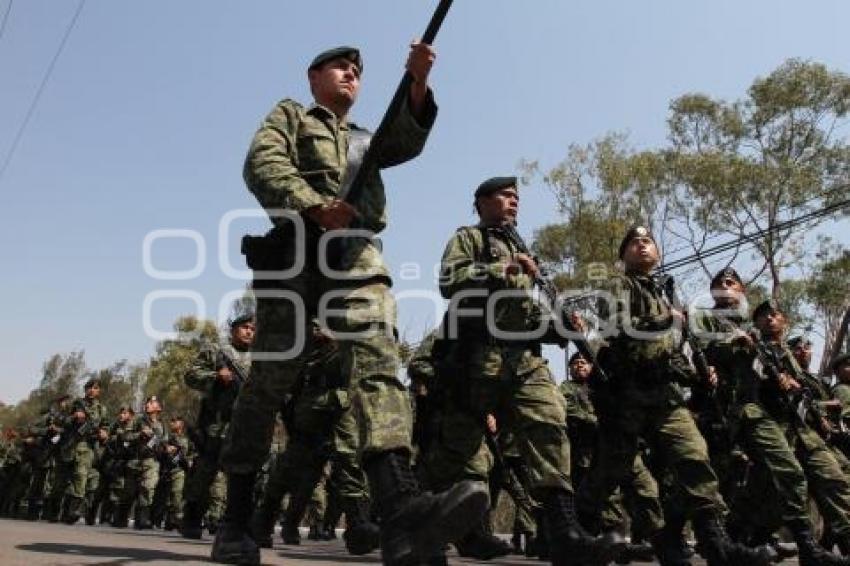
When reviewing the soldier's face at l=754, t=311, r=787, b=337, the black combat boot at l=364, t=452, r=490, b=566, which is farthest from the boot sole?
the soldier's face at l=754, t=311, r=787, b=337

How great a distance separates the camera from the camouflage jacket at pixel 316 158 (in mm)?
2973

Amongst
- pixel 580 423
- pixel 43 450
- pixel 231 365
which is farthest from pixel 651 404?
pixel 43 450

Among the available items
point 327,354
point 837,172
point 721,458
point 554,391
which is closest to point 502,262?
point 554,391

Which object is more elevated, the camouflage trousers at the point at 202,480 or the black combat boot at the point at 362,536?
the camouflage trousers at the point at 202,480

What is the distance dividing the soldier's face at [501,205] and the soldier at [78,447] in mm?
9860

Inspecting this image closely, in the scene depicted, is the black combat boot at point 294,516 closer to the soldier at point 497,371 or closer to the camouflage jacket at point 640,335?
the soldier at point 497,371

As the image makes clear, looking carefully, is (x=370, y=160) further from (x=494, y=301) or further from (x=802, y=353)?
(x=802, y=353)

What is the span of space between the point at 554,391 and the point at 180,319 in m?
38.8

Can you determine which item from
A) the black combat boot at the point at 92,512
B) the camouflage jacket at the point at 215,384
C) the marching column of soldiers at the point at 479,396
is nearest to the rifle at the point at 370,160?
the marching column of soldiers at the point at 479,396

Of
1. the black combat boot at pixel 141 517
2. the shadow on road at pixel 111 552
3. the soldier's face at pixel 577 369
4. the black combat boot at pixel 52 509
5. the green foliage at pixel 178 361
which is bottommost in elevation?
the shadow on road at pixel 111 552

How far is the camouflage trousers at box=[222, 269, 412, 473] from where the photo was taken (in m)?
2.61

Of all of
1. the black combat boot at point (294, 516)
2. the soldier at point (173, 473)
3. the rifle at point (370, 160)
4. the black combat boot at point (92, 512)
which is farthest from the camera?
the black combat boot at point (92, 512)

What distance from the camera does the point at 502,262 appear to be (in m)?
4.09

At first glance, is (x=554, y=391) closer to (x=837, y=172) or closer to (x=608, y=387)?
(x=608, y=387)
